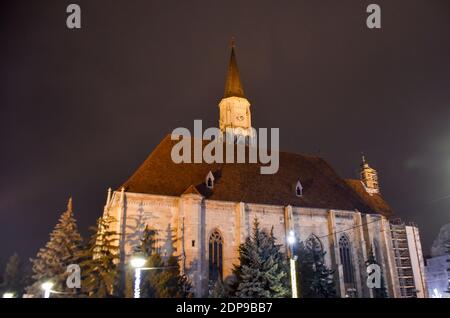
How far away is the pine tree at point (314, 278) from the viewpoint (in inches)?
1006

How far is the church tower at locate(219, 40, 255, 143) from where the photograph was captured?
1614 inches

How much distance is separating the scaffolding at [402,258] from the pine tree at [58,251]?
27842 millimetres

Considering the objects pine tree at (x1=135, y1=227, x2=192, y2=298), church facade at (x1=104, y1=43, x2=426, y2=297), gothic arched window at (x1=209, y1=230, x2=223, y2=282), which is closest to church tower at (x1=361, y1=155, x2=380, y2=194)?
church facade at (x1=104, y1=43, x2=426, y2=297)

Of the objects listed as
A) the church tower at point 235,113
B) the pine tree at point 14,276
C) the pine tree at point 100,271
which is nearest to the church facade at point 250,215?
the pine tree at point 100,271

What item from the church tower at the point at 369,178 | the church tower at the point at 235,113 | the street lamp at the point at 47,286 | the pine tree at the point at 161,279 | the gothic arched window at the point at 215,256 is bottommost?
the street lamp at the point at 47,286

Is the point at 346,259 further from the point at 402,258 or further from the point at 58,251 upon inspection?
the point at 58,251

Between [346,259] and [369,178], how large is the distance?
39.2 ft

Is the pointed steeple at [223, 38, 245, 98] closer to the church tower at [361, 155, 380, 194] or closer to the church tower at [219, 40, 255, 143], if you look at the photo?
the church tower at [219, 40, 255, 143]

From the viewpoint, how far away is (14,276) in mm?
46062

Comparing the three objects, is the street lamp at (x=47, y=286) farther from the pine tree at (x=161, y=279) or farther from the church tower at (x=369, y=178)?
the church tower at (x=369, y=178)

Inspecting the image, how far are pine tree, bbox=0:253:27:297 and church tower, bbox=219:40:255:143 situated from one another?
27821 millimetres

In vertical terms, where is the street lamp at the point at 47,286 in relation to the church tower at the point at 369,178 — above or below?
below
